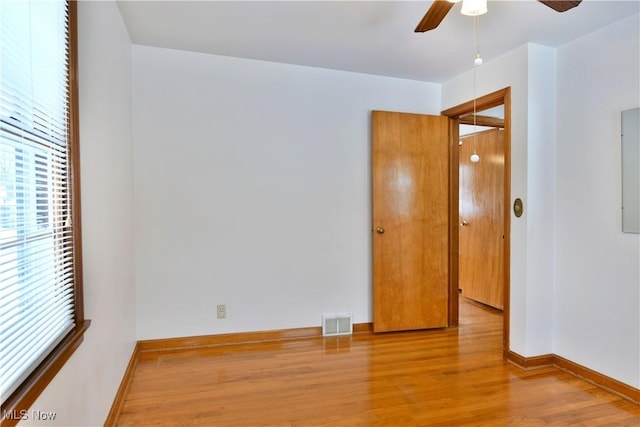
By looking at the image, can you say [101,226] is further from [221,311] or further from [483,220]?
[483,220]

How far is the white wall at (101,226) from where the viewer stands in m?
1.45

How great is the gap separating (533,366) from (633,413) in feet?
2.05

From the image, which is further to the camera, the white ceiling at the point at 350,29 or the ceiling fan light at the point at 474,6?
the white ceiling at the point at 350,29

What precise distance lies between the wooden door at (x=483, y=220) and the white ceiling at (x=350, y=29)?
1485 mm

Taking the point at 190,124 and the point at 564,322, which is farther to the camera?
the point at 190,124

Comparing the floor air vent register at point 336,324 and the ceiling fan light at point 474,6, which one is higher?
the ceiling fan light at point 474,6

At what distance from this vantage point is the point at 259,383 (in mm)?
2455

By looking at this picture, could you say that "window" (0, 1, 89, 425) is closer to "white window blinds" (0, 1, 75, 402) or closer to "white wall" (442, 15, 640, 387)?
"white window blinds" (0, 1, 75, 402)

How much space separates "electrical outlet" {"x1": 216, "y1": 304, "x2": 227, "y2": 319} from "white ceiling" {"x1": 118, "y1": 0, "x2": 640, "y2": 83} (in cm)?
207

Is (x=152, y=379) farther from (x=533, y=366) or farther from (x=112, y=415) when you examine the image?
(x=533, y=366)

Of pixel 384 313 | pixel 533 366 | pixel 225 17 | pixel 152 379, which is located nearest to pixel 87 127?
pixel 225 17

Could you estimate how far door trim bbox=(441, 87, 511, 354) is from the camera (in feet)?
9.38

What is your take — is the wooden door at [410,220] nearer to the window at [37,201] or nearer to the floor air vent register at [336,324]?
the floor air vent register at [336,324]
